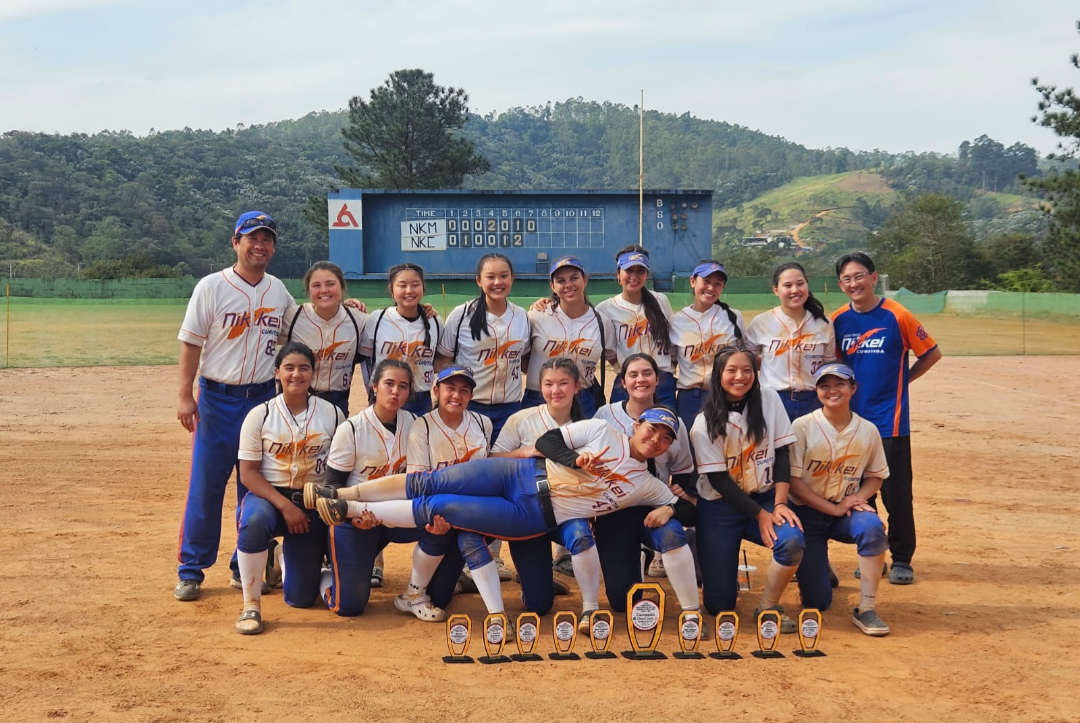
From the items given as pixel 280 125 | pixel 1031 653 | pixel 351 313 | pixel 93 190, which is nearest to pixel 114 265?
pixel 93 190

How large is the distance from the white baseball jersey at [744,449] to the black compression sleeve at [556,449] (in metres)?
0.75

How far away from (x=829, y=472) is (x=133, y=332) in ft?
64.8

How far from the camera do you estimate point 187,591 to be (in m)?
5.51

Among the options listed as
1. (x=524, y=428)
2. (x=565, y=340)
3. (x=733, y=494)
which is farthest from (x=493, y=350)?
(x=733, y=494)

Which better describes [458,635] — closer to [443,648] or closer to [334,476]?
[443,648]

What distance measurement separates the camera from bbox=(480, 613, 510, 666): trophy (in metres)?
4.63

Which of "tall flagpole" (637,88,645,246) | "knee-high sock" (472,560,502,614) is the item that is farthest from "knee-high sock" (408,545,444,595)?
"tall flagpole" (637,88,645,246)

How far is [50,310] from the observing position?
22.6 meters

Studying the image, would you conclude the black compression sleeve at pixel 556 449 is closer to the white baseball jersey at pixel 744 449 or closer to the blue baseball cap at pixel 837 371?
the white baseball jersey at pixel 744 449

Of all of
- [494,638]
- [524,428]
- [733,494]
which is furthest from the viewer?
[524,428]

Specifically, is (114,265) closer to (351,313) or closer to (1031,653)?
(351,313)

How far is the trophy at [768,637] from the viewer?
4.71 m

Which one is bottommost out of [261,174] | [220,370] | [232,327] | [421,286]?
[220,370]

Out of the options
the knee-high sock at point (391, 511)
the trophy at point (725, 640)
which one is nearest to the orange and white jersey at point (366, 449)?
the knee-high sock at point (391, 511)
